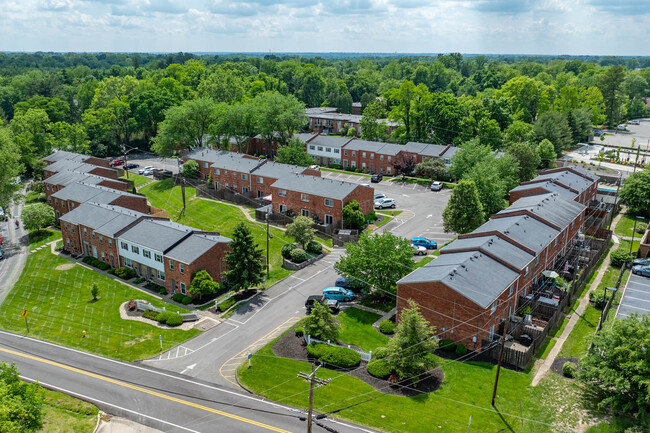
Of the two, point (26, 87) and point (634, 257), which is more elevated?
point (26, 87)

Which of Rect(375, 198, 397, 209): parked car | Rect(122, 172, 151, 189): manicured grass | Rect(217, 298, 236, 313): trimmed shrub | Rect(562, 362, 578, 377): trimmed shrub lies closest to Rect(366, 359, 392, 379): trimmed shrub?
Rect(562, 362, 578, 377): trimmed shrub

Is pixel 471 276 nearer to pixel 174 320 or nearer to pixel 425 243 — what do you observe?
pixel 425 243

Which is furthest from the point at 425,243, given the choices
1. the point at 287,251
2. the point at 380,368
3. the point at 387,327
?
the point at 380,368

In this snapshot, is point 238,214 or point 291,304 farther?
point 238,214

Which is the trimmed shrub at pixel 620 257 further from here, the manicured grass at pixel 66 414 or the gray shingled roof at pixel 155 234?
the manicured grass at pixel 66 414

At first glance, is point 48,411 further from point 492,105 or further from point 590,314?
point 492,105

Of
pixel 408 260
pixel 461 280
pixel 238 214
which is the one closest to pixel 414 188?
pixel 238 214
